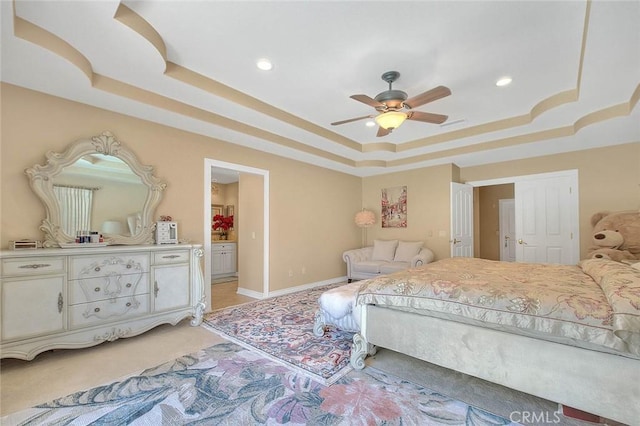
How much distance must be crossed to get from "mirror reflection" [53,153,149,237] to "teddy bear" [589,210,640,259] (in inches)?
227

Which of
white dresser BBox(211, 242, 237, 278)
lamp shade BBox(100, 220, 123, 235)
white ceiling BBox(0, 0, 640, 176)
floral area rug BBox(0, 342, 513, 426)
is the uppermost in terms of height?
white ceiling BBox(0, 0, 640, 176)

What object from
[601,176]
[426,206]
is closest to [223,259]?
[426,206]

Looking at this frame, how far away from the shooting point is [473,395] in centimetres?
209

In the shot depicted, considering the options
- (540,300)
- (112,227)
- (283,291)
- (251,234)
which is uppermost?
(112,227)

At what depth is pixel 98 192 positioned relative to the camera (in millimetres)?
3193

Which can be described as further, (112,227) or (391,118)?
(112,227)

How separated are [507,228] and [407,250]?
370 cm

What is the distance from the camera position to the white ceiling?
6.80 feet

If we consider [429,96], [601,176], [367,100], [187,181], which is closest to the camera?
[429,96]

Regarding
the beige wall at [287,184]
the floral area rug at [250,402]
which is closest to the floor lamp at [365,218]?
the beige wall at [287,184]

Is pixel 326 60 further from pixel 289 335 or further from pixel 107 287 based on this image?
pixel 107 287

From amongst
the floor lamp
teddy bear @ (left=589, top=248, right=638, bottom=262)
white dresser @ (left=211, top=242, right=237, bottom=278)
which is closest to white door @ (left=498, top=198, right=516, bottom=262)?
the floor lamp

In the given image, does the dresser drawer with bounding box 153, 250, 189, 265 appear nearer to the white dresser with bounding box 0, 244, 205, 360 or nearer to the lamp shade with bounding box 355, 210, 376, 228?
the white dresser with bounding box 0, 244, 205, 360

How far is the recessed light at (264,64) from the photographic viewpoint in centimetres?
272
